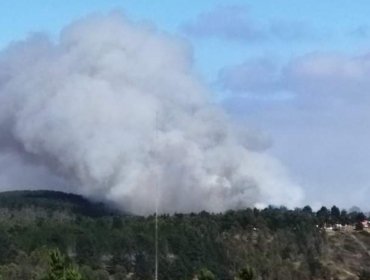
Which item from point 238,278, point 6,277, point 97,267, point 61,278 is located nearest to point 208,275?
point 238,278

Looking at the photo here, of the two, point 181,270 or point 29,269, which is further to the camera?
point 181,270

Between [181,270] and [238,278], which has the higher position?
[181,270]

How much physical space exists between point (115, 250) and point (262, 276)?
28.9 m

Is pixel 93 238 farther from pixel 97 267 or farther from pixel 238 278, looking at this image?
pixel 238 278

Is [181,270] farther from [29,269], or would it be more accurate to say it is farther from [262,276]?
[29,269]

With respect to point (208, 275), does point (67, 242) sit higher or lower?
higher

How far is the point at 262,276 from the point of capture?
7697 inches

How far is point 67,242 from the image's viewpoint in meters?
190

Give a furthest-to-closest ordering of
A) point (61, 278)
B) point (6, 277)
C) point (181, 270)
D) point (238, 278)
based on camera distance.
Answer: point (181, 270) < point (6, 277) < point (61, 278) < point (238, 278)

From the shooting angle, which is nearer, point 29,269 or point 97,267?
point 29,269

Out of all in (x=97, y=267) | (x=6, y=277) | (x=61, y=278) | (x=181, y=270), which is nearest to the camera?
(x=61, y=278)

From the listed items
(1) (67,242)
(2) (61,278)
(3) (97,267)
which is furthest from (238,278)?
(1) (67,242)

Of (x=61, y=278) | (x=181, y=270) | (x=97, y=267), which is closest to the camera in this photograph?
(x=61, y=278)

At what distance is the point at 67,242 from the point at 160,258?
17744 mm
